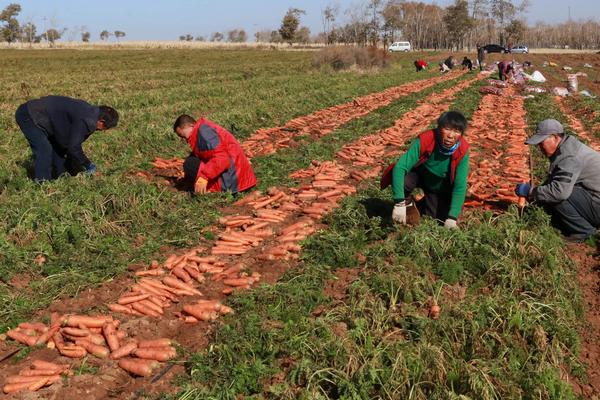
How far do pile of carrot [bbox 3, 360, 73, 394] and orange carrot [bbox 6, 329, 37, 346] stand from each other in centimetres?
26

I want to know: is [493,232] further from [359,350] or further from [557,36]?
[557,36]

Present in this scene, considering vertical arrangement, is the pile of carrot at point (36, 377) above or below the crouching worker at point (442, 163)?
below

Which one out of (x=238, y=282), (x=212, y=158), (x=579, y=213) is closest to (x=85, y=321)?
(x=238, y=282)

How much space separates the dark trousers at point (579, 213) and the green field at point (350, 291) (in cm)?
20

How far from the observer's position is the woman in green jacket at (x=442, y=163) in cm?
458

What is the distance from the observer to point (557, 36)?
326ft

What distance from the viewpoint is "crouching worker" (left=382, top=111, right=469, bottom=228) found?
4582 millimetres

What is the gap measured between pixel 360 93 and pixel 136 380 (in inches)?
605

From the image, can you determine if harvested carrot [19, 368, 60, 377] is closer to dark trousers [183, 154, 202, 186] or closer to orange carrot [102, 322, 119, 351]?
orange carrot [102, 322, 119, 351]

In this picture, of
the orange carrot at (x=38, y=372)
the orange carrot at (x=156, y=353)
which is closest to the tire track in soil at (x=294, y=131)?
the orange carrot at (x=156, y=353)

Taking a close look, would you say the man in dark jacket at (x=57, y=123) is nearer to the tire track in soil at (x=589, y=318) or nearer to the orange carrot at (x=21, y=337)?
the orange carrot at (x=21, y=337)

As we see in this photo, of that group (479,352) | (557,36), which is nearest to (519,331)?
(479,352)

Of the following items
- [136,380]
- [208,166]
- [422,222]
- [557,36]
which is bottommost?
[136,380]

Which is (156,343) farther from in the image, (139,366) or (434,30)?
(434,30)
